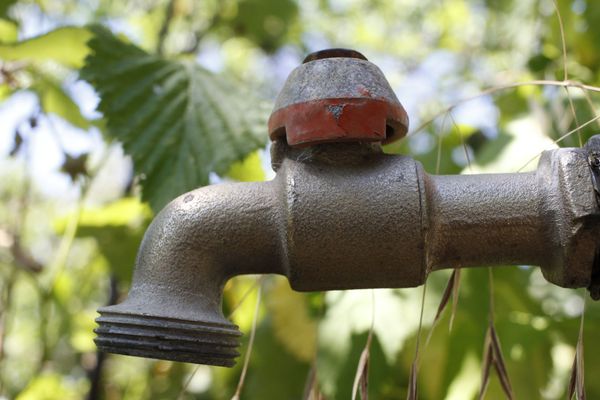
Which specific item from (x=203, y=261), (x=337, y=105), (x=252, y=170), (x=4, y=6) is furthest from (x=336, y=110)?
(x=4, y=6)

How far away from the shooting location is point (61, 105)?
1243mm

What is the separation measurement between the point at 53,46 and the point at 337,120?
0.70 metres

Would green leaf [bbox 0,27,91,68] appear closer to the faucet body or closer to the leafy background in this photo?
the leafy background

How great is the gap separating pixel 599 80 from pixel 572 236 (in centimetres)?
85

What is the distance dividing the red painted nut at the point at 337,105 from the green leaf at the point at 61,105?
0.79m

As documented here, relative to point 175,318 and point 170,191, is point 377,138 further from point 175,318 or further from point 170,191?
point 170,191

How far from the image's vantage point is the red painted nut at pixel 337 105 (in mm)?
518

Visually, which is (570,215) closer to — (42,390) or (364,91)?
(364,91)

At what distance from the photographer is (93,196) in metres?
2.04

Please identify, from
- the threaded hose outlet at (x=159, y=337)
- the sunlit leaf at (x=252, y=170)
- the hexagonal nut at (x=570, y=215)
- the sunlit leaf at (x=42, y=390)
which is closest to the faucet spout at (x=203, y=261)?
the threaded hose outlet at (x=159, y=337)

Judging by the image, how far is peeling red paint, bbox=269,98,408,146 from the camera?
1.70 feet

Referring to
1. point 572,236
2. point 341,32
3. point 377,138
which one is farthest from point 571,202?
point 341,32

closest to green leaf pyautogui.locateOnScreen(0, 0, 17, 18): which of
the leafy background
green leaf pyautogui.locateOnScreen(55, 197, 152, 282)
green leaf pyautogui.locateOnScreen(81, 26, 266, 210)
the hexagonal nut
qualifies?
the leafy background

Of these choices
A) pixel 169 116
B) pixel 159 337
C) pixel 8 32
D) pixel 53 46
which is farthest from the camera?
pixel 8 32
